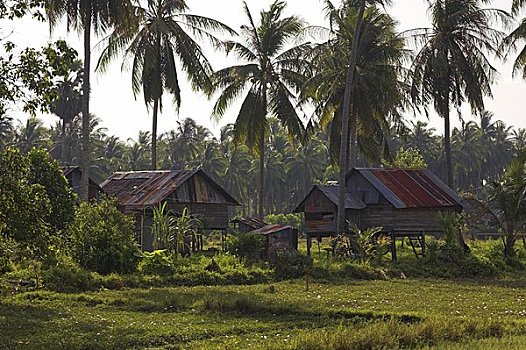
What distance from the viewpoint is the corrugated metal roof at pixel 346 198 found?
1325 inches

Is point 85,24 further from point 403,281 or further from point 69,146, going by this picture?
point 69,146

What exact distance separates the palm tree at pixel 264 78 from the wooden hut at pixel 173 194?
14.8ft

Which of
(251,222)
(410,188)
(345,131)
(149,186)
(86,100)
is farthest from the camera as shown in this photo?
(251,222)

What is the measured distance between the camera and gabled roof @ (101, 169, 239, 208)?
32.8 metres

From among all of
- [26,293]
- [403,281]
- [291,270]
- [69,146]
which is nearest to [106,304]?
[26,293]

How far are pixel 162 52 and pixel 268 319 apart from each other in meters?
21.7

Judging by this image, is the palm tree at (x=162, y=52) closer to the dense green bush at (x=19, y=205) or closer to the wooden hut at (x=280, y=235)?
the wooden hut at (x=280, y=235)

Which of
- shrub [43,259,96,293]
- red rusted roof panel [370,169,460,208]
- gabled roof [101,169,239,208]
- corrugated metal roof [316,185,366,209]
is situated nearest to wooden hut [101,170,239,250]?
gabled roof [101,169,239,208]

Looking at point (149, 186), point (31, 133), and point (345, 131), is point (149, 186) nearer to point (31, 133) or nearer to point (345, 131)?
point (345, 131)

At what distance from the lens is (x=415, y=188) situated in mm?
34500

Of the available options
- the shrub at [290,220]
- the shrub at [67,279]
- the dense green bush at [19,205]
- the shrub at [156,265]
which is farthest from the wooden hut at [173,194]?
the shrub at [290,220]

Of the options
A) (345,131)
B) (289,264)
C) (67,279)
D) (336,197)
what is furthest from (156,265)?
(336,197)

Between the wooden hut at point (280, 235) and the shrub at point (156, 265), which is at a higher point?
the wooden hut at point (280, 235)

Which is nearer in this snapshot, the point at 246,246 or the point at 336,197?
the point at 246,246
